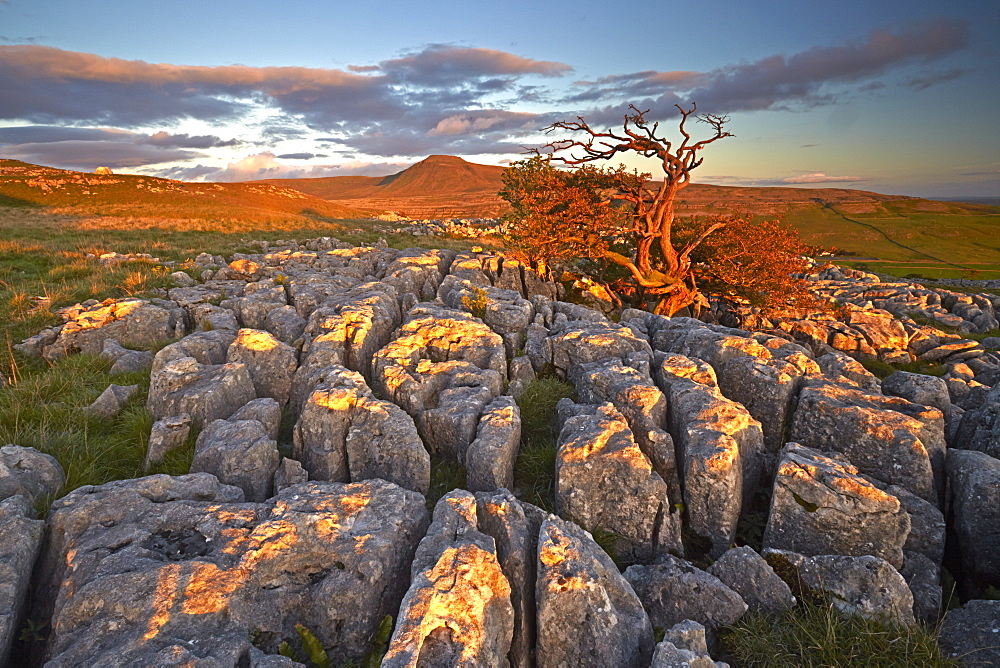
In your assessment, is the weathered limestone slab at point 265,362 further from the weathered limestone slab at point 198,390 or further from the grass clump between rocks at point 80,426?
the grass clump between rocks at point 80,426

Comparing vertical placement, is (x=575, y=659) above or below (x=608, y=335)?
below

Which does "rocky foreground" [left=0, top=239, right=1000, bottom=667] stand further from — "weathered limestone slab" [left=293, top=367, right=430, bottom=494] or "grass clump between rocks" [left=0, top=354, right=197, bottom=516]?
"grass clump between rocks" [left=0, top=354, right=197, bottom=516]

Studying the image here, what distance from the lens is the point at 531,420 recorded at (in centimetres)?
1142

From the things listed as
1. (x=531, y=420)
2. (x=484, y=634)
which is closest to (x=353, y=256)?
(x=531, y=420)

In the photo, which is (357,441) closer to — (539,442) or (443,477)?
(443,477)

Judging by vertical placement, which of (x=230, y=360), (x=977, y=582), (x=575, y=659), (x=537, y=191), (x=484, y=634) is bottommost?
(x=977, y=582)

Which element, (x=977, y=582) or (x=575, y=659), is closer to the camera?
(x=575, y=659)

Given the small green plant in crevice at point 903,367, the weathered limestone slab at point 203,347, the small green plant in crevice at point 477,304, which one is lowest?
the small green plant in crevice at point 903,367

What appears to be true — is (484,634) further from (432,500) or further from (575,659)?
(432,500)

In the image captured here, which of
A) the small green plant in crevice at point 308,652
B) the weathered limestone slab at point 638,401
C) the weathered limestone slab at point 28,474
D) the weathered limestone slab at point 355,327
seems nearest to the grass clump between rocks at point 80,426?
the weathered limestone slab at point 28,474

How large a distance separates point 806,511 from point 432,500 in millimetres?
6669

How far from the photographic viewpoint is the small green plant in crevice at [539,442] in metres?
9.29

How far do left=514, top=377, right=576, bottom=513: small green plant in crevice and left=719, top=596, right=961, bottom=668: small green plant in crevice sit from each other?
368 centimetres

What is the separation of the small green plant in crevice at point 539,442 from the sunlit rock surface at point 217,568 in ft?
9.00
